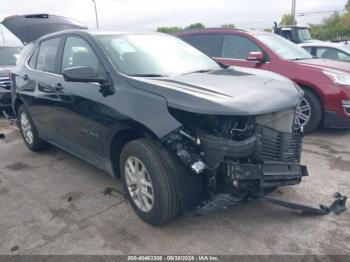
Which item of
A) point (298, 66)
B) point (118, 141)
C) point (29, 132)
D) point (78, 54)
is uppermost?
point (78, 54)

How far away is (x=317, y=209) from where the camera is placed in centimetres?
296

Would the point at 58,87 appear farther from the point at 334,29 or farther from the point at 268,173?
the point at 334,29

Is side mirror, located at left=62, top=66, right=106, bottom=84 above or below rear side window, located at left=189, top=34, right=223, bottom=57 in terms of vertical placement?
below

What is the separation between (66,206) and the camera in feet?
11.2

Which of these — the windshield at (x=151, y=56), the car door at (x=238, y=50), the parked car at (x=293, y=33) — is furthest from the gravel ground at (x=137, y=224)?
the parked car at (x=293, y=33)

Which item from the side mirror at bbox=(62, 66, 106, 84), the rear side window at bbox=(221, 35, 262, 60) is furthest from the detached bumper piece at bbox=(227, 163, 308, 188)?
the rear side window at bbox=(221, 35, 262, 60)

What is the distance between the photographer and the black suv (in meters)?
2.55

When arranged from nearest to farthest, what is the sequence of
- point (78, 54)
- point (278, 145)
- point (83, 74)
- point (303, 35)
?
point (278, 145) < point (83, 74) < point (78, 54) < point (303, 35)

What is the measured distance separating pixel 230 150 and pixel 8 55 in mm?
8118

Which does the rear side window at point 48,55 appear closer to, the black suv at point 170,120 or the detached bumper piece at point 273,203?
A: the black suv at point 170,120

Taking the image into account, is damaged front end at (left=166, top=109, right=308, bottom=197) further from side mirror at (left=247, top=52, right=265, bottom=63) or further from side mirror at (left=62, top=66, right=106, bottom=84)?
side mirror at (left=247, top=52, right=265, bottom=63)

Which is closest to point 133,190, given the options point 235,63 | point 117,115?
point 117,115

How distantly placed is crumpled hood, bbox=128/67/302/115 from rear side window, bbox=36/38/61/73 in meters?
1.64

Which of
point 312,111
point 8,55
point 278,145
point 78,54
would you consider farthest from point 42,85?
point 8,55
